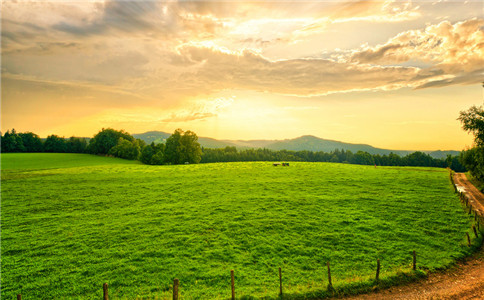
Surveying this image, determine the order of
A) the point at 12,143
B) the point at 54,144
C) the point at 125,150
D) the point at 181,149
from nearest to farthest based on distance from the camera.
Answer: the point at 181,149, the point at 125,150, the point at 12,143, the point at 54,144

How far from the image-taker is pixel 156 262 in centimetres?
2167

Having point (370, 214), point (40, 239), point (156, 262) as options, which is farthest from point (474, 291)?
point (40, 239)

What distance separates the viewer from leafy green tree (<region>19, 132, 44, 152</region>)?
12506 centimetres

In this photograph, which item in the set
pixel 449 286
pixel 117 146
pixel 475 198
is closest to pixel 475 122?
pixel 475 198

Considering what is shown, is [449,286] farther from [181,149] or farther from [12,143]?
[12,143]

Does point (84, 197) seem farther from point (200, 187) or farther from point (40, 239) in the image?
point (200, 187)

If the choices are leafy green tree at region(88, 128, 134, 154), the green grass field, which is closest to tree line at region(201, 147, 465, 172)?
leafy green tree at region(88, 128, 134, 154)

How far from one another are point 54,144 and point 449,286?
166 m

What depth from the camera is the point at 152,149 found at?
107812mm

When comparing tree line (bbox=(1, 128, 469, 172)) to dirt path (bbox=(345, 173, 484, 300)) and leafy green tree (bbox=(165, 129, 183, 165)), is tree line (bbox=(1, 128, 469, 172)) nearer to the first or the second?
leafy green tree (bbox=(165, 129, 183, 165))

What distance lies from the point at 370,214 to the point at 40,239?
42256 millimetres

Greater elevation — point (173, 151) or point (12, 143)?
point (12, 143)

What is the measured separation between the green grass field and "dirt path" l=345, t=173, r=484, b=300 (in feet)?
3.68

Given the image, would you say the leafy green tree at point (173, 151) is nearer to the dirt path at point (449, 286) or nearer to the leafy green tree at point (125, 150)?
the leafy green tree at point (125, 150)
